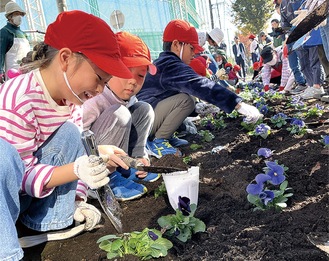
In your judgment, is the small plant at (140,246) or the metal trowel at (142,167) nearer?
the small plant at (140,246)

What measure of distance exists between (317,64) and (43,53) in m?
4.53

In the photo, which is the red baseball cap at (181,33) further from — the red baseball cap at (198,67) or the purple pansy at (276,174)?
the purple pansy at (276,174)

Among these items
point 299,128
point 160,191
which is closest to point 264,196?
point 160,191

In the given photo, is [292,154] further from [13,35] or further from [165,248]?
[13,35]

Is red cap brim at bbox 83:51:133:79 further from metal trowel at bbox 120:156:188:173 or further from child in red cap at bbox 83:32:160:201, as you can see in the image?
child in red cap at bbox 83:32:160:201

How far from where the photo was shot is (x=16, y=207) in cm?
137

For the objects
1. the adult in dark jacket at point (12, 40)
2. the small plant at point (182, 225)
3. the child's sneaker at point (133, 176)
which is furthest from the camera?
the adult in dark jacket at point (12, 40)

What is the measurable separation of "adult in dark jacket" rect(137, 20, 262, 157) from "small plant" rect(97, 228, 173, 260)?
138 cm

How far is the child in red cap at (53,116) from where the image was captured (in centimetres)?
141

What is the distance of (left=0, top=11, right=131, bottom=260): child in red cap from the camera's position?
4.62 ft

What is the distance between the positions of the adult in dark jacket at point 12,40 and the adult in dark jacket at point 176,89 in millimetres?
2871

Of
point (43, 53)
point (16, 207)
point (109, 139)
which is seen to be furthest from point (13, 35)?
point (16, 207)

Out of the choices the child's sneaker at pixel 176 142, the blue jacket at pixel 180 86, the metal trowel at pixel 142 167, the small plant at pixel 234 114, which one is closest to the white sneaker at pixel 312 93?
the small plant at pixel 234 114

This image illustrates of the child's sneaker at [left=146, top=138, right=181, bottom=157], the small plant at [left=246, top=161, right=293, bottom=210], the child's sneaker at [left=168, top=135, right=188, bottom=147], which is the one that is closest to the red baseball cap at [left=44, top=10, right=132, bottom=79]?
the small plant at [left=246, top=161, right=293, bottom=210]
